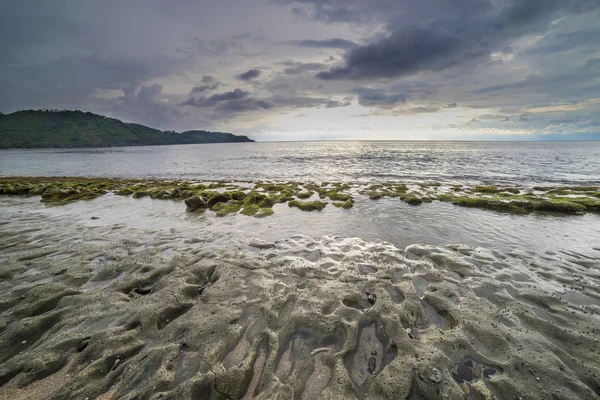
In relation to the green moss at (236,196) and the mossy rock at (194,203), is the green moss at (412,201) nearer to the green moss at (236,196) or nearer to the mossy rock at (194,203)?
the green moss at (236,196)

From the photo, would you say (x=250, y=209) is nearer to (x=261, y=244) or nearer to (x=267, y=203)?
(x=267, y=203)

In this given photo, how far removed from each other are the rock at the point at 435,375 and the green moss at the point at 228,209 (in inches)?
549

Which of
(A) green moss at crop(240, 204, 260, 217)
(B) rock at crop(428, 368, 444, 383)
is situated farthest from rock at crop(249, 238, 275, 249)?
(B) rock at crop(428, 368, 444, 383)

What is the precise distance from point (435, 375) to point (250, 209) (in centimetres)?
1410

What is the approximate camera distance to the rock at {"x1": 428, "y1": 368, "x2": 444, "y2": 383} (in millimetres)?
4422

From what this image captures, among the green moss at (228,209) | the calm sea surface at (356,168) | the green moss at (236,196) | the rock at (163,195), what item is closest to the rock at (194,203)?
the green moss at (228,209)

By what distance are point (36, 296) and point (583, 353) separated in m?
13.4

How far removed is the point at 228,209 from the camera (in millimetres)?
17000

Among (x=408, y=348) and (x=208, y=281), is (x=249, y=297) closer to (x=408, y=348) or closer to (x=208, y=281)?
(x=208, y=281)

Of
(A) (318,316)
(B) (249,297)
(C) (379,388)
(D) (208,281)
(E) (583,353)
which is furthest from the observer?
(D) (208,281)

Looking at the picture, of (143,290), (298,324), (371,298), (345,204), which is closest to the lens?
(298,324)

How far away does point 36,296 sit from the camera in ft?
21.9

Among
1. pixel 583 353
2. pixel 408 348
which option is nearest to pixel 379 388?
pixel 408 348

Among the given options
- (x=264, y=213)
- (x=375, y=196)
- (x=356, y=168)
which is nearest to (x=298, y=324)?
(x=264, y=213)
